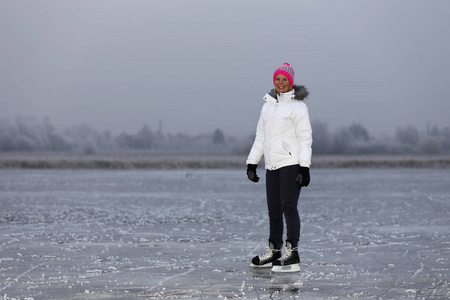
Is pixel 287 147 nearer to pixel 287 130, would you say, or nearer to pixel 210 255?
pixel 287 130

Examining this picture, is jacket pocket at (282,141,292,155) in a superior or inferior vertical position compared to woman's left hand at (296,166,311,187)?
superior

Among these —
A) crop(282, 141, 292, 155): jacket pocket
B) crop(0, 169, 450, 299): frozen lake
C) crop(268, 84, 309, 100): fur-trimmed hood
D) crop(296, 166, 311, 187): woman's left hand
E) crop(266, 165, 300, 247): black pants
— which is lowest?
crop(0, 169, 450, 299): frozen lake

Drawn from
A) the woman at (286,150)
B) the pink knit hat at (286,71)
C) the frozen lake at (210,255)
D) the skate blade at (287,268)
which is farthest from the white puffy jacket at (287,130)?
the frozen lake at (210,255)

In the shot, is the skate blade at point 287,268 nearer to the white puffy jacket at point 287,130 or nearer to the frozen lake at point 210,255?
the frozen lake at point 210,255

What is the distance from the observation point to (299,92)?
252 inches

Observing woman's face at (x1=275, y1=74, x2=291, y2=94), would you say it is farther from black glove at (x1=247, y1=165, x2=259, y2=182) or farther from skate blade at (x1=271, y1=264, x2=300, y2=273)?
skate blade at (x1=271, y1=264, x2=300, y2=273)

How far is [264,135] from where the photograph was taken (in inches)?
258

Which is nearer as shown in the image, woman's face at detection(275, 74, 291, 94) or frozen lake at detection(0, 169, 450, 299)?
frozen lake at detection(0, 169, 450, 299)

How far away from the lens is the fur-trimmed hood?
6387mm

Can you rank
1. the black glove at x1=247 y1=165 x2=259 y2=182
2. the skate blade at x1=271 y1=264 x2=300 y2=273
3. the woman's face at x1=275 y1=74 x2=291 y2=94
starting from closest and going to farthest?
the skate blade at x1=271 y1=264 x2=300 y2=273, the woman's face at x1=275 y1=74 x2=291 y2=94, the black glove at x1=247 y1=165 x2=259 y2=182

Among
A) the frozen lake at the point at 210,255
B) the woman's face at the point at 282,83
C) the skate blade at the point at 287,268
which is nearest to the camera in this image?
the frozen lake at the point at 210,255

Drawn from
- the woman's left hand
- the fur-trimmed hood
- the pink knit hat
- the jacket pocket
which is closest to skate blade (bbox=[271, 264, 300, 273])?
the woman's left hand

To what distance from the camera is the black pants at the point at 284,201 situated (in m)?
6.30

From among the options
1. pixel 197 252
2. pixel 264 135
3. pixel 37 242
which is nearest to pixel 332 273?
pixel 264 135
